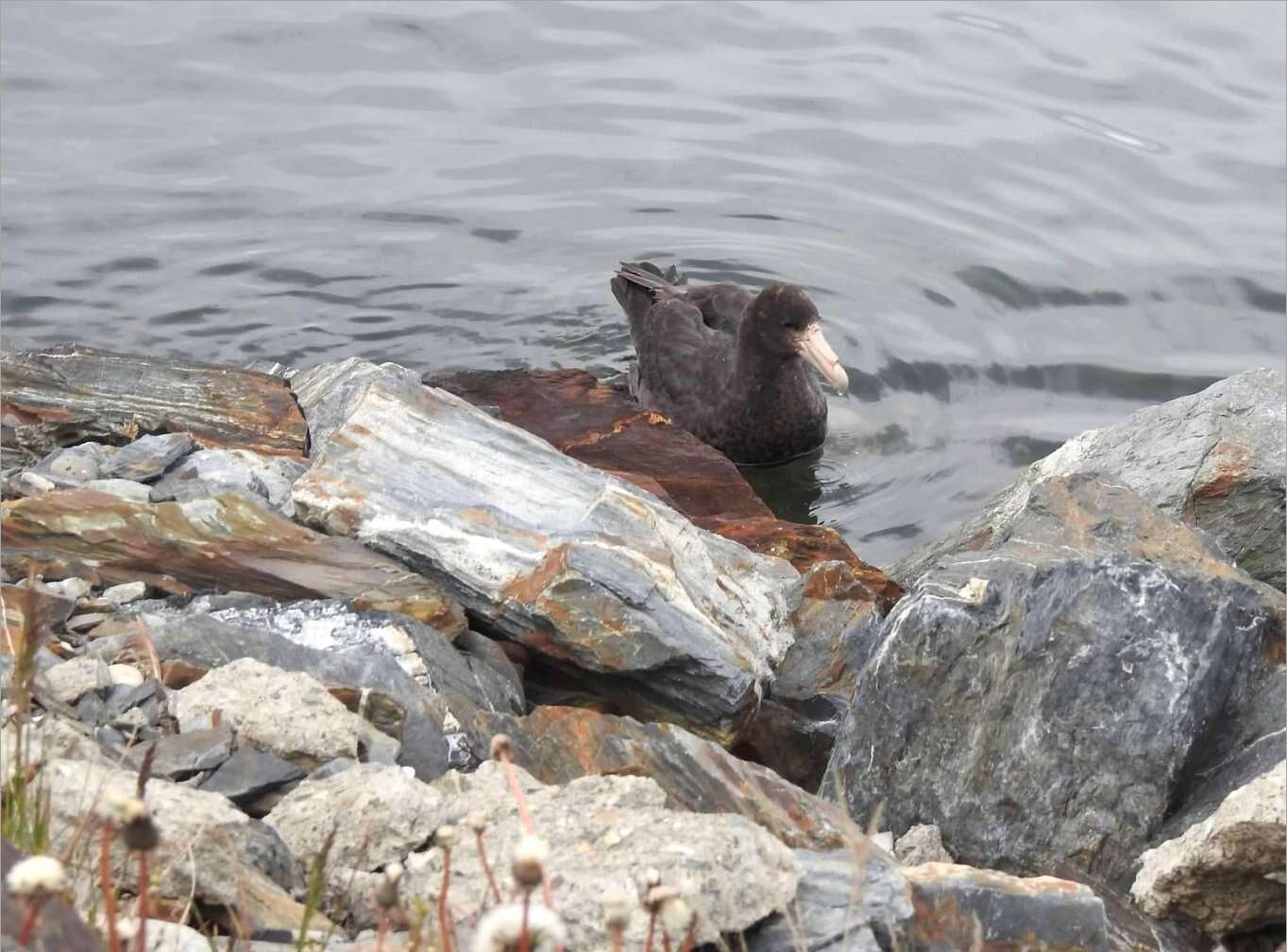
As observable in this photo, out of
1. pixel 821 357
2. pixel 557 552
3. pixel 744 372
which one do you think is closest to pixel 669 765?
pixel 557 552

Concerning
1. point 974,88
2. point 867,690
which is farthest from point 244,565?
point 974,88

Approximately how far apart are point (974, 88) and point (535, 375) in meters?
5.95

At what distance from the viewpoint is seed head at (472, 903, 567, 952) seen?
211 centimetres

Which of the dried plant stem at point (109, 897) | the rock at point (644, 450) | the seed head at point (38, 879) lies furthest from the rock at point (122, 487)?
the seed head at point (38, 879)

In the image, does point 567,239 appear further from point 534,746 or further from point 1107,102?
point 534,746

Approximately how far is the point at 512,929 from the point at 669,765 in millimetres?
1945

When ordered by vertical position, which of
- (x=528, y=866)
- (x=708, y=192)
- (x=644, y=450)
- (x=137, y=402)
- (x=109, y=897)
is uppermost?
(x=528, y=866)

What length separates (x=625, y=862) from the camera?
128 inches

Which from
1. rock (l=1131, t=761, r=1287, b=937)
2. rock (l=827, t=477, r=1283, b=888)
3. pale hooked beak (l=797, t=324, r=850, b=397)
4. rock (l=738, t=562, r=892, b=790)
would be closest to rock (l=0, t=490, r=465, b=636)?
rock (l=738, t=562, r=892, b=790)

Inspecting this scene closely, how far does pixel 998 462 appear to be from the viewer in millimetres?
9703

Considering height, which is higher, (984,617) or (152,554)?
(984,617)

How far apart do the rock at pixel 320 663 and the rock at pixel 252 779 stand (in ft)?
1.63

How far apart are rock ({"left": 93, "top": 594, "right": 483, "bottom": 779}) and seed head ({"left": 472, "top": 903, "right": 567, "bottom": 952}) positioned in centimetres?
210

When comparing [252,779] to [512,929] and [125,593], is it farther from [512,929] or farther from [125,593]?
[512,929]
